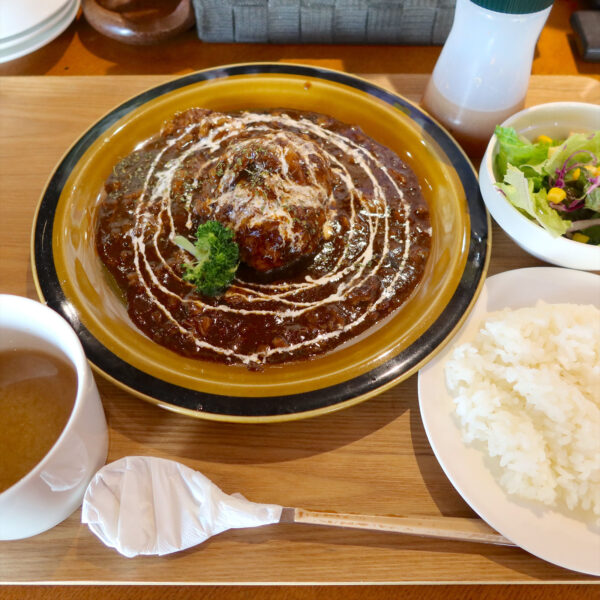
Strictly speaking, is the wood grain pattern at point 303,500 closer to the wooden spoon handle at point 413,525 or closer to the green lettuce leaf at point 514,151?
the wooden spoon handle at point 413,525

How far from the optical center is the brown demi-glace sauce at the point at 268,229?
1.77 metres

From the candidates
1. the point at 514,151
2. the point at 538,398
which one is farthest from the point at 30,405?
the point at 514,151

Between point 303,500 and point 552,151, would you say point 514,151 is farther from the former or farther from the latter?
point 303,500

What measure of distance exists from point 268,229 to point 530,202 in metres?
0.92

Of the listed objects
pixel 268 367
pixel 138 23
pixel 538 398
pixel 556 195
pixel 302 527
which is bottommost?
pixel 302 527

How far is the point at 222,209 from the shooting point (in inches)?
78.6

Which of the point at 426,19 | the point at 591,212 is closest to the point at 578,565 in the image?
the point at 591,212

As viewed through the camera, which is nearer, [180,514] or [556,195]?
[180,514]

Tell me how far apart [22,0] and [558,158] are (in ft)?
8.44

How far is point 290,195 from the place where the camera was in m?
2.00

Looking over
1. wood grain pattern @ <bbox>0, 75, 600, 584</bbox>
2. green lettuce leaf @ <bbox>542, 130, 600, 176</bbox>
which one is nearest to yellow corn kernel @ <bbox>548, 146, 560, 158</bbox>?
green lettuce leaf @ <bbox>542, 130, 600, 176</bbox>

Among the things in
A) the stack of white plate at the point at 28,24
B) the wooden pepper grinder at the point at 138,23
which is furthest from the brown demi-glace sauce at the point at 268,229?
the stack of white plate at the point at 28,24

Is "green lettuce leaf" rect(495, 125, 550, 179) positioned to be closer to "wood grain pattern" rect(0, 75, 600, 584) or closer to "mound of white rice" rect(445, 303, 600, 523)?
"mound of white rice" rect(445, 303, 600, 523)

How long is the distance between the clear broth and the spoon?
172mm
